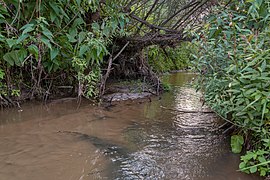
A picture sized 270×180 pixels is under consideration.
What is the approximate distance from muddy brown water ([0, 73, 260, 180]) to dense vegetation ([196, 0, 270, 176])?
20 cm

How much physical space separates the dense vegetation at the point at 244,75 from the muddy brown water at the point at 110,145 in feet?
0.66

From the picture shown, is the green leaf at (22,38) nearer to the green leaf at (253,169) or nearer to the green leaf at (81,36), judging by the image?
the green leaf at (81,36)

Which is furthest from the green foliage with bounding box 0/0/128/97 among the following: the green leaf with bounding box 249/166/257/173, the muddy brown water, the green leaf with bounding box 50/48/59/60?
the green leaf with bounding box 249/166/257/173

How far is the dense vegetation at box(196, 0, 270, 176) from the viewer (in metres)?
1.86

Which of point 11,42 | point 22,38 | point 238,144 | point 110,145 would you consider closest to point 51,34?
point 22,38

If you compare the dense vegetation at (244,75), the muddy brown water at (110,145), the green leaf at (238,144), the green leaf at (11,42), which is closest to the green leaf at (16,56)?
the green leaf at (11,42)

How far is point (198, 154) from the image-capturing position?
98.0 inches

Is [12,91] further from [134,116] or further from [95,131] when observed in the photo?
[134,116]

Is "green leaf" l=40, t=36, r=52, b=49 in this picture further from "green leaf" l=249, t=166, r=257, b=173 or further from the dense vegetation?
"green leaf" l=249, t=166, r=257, b=173

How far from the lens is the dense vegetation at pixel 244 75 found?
186 cm

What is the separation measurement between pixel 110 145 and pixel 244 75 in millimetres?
1401

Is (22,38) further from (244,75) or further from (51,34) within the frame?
(244,75)

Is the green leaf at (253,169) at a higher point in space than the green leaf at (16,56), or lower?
lower

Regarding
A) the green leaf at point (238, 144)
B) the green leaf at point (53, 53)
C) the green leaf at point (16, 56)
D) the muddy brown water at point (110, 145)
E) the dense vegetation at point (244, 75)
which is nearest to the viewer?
the dense vegetation at point (244, 75)
